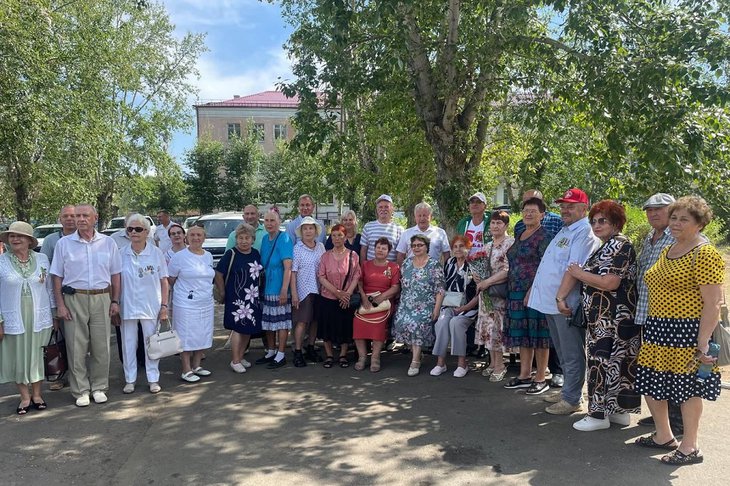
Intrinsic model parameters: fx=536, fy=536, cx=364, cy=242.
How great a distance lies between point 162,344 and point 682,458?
4809 millimetres

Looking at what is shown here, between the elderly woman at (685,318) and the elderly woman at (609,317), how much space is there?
356 mm

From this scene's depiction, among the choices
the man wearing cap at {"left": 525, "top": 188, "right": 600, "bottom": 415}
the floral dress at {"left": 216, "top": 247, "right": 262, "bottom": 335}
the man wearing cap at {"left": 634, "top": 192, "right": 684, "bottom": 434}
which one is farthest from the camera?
the floral dress at {"left": 216, "top": 247, "right": 262, "bottom": 335}

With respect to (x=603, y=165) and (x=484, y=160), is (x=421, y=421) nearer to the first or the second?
(x=603, y=165)

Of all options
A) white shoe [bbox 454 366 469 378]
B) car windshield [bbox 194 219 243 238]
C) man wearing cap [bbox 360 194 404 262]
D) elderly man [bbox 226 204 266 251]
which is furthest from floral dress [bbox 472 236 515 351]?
car windshield [bbox 194 219 243 238]

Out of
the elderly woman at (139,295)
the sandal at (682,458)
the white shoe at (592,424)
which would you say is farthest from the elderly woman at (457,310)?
the elderly woman at (139,295)

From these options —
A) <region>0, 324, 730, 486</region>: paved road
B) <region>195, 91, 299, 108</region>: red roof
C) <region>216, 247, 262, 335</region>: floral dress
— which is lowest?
<region>0, 324, 730, 486</region>: paved road

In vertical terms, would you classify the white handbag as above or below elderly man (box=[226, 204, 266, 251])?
below

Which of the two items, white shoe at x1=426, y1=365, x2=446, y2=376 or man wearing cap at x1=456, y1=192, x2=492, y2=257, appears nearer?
white shoe at x1=426, y1=365, x2=446, y2=376

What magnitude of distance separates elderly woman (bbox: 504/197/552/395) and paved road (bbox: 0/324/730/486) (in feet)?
1.57

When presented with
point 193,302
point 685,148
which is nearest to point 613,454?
point 685,148

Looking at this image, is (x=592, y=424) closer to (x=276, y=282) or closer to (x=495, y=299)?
(x=495, y=299)

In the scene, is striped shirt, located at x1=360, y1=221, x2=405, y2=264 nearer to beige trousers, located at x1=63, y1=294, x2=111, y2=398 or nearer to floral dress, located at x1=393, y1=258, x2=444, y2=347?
floral dress, located at x1=393, y1=258, x2=444, y2=347

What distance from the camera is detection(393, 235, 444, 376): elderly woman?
6.29 m

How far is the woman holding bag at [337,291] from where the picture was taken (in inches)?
258
